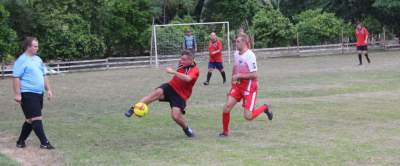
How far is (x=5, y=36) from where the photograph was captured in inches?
1197

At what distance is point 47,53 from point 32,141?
74.8 feet

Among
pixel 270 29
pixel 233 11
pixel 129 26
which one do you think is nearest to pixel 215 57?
pixel 129 26

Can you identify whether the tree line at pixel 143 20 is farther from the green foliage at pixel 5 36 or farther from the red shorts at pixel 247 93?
the red shorts at pixel 247 93

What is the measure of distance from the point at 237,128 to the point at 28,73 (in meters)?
3.82

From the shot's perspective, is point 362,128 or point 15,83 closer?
point 15,83

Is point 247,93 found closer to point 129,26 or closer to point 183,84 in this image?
point 183,84

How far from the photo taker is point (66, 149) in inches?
390

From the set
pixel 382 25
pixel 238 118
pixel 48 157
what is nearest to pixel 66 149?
pixel 48 157

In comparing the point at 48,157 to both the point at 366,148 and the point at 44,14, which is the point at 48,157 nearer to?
the point at 366,148

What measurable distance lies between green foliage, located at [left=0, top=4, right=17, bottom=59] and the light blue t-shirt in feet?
69.0

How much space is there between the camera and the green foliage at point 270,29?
4106 cm

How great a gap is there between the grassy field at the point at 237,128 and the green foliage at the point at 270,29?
20647 millimetres

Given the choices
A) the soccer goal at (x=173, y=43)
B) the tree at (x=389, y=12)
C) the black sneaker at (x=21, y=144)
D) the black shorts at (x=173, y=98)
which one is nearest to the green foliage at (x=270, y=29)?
the soccer goal at (x=173, y=43)

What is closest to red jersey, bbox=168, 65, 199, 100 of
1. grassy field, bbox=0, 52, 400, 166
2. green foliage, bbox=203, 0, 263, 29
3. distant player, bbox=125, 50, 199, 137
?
distant player, bbox=125, 50, 199, 137
